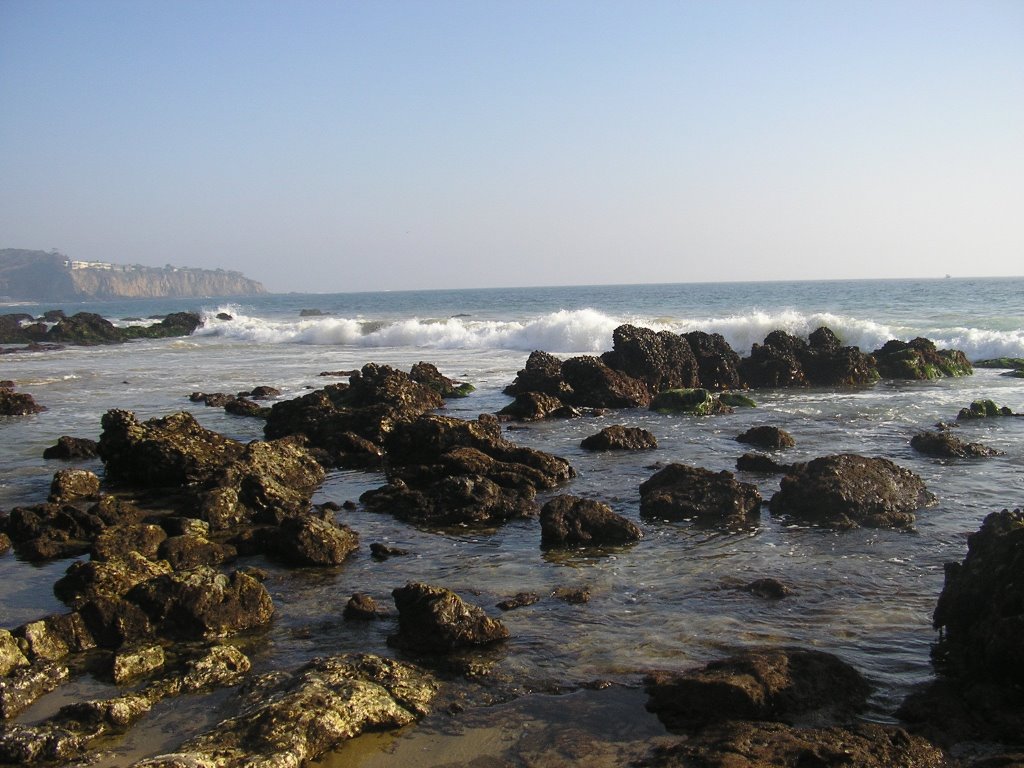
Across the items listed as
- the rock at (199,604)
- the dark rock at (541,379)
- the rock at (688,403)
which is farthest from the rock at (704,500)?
the dark rock at (541,379)

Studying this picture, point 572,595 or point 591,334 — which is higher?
point 591,334

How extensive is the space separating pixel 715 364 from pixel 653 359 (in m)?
2.39

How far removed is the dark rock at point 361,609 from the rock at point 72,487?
574 centimetres

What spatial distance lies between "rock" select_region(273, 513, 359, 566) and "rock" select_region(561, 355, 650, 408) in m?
11.5

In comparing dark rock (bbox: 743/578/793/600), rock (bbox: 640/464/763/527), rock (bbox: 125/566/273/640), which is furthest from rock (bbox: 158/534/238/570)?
dark rock (bbox: 743/578/793/600)

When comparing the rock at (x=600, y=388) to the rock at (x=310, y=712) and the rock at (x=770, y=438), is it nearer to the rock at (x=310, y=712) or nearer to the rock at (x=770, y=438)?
the rock at (x=770, y=438)

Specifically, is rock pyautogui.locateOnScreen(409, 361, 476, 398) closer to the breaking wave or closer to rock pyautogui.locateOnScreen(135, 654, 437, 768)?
the breaking wave

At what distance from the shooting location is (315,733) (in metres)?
5.05

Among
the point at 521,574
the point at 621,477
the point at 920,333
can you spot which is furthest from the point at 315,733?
the point at 920,333

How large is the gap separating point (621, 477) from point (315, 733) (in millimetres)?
7848

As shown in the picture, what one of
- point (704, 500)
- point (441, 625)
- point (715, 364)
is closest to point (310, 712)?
point (441, 625)

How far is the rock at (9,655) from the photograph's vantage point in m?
5.87

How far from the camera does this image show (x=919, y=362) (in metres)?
24.2

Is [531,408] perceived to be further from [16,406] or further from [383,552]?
[16,406]
